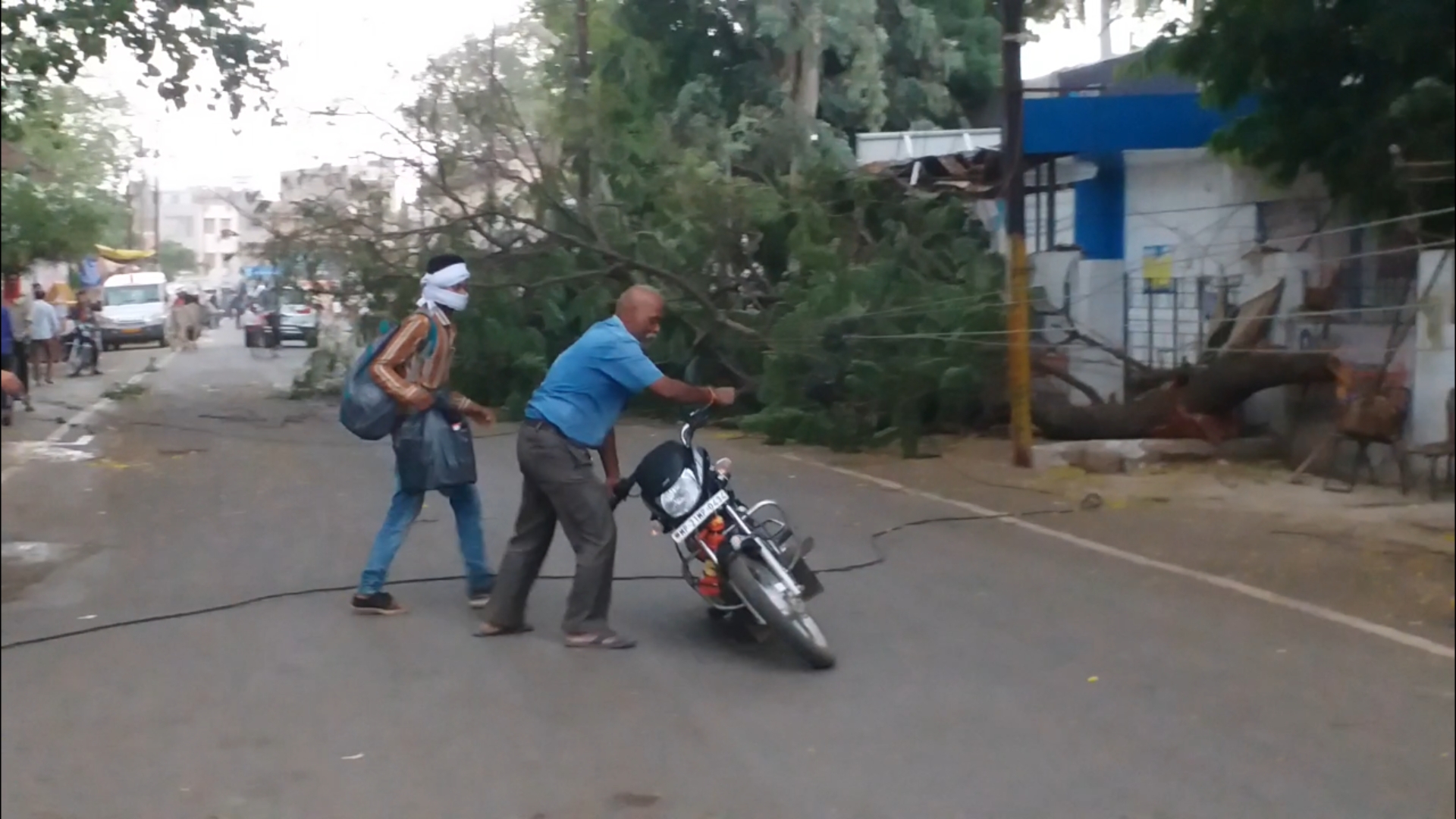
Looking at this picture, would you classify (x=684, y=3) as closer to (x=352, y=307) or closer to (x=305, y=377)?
(x=352, y=307)

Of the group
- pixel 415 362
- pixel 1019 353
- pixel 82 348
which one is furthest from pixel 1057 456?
pixel 82 348

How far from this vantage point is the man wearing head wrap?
23.5 feet

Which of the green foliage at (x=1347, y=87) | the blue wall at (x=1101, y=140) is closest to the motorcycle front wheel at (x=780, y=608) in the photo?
the green foliage at (x=1347, y=87)

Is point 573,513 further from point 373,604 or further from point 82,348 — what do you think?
point 82,348

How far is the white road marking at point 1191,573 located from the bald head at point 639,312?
2524 mm

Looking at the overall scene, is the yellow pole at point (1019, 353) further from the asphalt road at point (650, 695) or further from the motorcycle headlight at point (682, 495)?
the motorcycle headlight at point (682, 495)

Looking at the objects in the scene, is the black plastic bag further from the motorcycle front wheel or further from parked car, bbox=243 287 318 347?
parked car, bbox=243 287 318 347

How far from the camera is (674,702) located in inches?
238

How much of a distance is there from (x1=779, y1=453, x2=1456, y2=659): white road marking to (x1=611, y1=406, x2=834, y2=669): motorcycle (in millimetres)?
1655

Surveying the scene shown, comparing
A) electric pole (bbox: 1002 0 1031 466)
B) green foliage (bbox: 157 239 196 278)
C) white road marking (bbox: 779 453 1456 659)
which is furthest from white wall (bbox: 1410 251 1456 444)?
electric pole (bbox: 1002 0 1031 466)

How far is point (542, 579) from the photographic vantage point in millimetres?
8305

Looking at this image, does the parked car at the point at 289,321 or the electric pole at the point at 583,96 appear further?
the parked car at the point at 289,321

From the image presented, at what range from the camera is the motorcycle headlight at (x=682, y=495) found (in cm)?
669

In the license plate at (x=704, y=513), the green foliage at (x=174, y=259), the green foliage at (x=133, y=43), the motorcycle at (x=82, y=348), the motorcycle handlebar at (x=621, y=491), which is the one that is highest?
the green foliage at (x=133, y=43)
